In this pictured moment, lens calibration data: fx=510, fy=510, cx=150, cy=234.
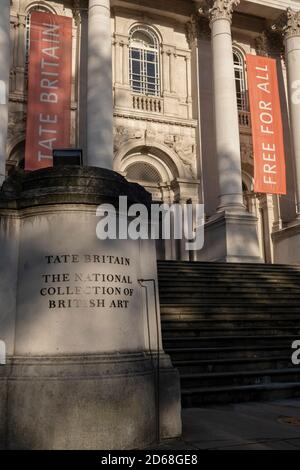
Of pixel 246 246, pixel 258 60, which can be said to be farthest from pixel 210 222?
pixel 258 60

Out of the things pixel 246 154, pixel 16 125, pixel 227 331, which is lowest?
pixel 227 331

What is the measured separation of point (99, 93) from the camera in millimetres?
16438

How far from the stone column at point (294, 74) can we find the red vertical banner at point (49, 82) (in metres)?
8.55

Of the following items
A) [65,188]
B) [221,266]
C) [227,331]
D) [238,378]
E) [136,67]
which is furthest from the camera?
[136,67]

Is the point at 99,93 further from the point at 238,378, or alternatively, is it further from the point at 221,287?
the point at 238,378

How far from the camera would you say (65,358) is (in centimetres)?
466

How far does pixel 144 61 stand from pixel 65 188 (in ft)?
57.1

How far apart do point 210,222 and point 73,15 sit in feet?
33.0

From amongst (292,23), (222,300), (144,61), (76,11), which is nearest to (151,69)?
(144,61)

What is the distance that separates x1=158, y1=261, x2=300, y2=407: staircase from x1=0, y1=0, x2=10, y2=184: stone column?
576 centimetres

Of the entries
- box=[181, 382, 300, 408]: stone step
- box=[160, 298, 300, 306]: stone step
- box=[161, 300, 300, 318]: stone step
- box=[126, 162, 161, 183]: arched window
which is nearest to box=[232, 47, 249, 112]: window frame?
box=[126, 162, 161, 183]: arched window

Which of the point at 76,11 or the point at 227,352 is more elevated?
the point at 76,11

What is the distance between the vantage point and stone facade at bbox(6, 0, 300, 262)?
19.1 m

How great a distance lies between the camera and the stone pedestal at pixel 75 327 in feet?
14.6
